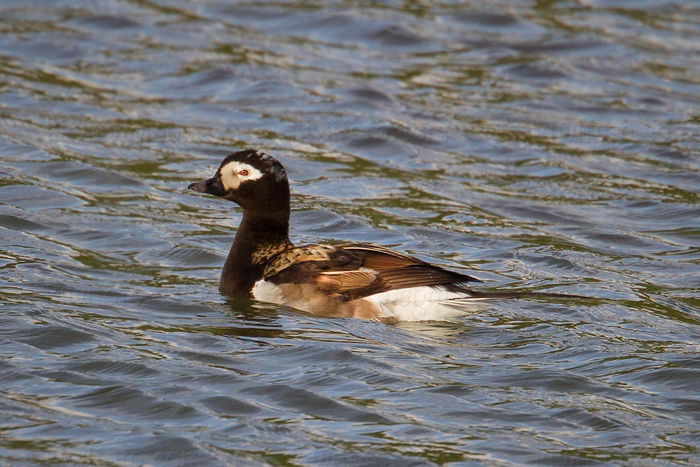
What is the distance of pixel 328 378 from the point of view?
23.2 ft

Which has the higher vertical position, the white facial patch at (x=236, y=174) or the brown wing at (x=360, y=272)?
the white facial patch at (x=236, y=174)

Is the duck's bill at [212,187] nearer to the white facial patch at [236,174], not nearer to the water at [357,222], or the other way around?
the white facial patch at [236,174]

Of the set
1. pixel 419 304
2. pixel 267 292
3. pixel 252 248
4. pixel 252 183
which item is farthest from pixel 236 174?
pixel 419 304

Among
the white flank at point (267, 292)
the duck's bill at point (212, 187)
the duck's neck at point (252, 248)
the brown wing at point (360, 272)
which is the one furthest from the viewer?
the duck's bill at point (212, 187)

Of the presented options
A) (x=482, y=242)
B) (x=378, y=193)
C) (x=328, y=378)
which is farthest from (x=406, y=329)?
(x=378, y=193)

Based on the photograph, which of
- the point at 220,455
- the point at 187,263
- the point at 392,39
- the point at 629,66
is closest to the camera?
the point at 220,455

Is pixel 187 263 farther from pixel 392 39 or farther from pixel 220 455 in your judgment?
pixel 392 39

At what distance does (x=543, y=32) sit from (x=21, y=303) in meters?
11.4

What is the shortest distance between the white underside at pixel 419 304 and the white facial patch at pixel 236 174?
3.68 ft

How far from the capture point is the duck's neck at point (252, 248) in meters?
8.80

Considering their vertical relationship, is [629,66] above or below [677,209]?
above

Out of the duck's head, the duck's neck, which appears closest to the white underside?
the duck's neck

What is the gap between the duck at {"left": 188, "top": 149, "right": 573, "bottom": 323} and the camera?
328 inches

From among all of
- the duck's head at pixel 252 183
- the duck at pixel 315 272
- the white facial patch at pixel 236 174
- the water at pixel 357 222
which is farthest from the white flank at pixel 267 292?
the white facial patch at pixel 236 174
